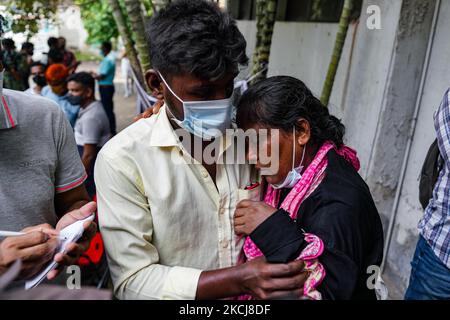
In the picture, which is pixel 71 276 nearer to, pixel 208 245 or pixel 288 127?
pixel 208 245

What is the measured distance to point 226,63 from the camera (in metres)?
1.42

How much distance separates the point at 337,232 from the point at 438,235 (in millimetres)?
1169

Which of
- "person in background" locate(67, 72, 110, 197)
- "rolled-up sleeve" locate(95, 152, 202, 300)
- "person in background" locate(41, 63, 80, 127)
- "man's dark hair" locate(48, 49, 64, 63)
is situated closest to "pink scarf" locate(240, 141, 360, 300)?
"rolled-up sleeve" locate(95, 152, 202, 300)

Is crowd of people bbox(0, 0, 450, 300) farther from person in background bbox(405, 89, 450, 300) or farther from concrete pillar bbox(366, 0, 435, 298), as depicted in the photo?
concrete pillar bbox(366, 0, 435, 298)

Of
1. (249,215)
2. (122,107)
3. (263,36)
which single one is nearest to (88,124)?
(263,36)

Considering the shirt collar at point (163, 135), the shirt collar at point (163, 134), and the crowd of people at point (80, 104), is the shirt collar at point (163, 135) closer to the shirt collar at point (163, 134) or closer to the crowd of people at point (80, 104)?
the shirt collar at point (163, 134)

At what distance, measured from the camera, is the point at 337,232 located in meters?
1.31

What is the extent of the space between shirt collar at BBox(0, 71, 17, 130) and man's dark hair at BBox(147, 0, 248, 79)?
0.61m

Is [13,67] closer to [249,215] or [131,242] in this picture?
[131,242]

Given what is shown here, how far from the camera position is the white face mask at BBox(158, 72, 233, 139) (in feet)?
4.94
